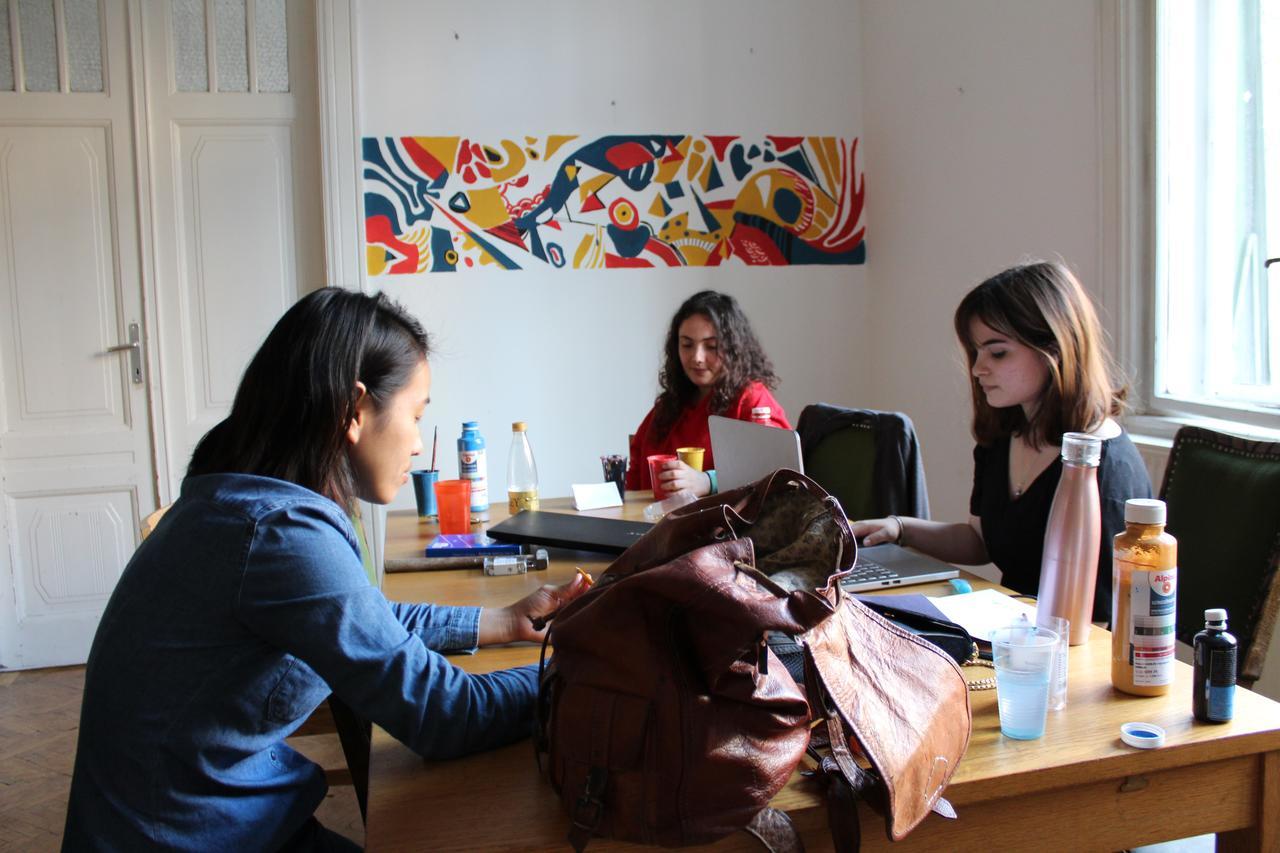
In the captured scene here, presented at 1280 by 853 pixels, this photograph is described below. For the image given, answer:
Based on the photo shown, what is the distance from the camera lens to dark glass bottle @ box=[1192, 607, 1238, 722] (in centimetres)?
99

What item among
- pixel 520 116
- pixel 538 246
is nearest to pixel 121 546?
pixel 538 246

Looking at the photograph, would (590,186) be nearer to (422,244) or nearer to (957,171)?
(422,244)

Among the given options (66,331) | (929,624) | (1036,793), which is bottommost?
(1036,793)

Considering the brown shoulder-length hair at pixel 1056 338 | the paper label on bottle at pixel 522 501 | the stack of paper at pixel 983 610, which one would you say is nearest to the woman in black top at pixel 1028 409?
the brown shoulder-length hair at pixel 1056 338

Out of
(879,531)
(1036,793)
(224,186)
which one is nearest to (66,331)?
(224,186)

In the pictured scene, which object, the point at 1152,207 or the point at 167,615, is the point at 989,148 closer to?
the point at 1152,207

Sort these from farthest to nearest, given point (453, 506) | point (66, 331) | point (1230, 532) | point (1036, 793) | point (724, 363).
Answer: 1. point (66, 331)
2. point (724, 363)
3. point (453, 506)
4. point (1230, 532)
5. point (1036, 793)

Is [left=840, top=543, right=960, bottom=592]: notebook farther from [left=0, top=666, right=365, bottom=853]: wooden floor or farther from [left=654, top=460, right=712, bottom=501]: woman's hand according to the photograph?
[left=0, top=666, right=365, bottom=853]: wooden floor

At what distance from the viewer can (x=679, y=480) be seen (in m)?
2.33

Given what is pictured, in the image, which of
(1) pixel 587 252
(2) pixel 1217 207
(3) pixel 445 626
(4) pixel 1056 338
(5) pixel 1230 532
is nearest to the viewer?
(3) pixel 445 626

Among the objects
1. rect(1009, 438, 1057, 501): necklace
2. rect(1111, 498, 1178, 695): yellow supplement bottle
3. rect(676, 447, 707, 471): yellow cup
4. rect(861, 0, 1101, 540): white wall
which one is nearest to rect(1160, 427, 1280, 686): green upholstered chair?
rect(1009, 438, 1057, 501): necklace

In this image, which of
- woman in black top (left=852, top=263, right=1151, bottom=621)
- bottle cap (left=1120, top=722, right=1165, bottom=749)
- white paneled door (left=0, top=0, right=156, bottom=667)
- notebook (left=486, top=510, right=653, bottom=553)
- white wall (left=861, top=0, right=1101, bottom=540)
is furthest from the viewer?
white paneled door (left=0, top=0, right=156, bottom=667)

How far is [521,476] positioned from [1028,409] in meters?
1.17

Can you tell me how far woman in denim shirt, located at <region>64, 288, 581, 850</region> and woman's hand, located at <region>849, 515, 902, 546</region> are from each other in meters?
0.92
